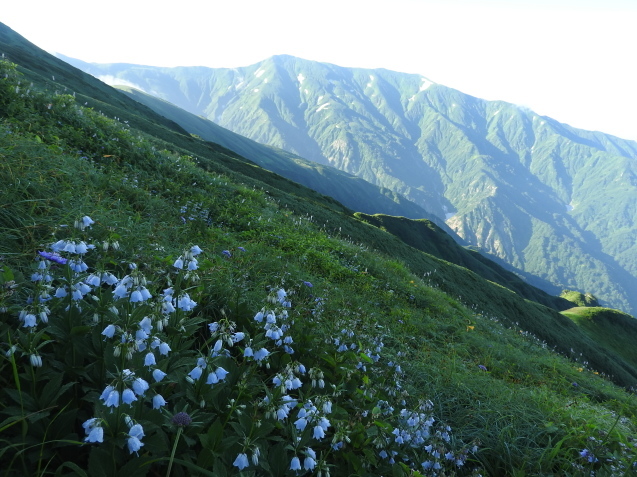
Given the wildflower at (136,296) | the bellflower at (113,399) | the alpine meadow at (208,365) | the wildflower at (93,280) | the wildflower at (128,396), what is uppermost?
the wildflower at (136,296)

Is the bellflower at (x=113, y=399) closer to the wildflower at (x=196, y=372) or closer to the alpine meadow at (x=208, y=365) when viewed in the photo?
the alpine meadow at (x=208, y=365)

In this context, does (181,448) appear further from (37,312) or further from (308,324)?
(308,324)

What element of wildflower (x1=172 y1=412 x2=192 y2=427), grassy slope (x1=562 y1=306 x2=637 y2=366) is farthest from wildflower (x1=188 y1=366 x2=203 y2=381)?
grassy slope (x1=562 y1=306 x2=637 y2=366)

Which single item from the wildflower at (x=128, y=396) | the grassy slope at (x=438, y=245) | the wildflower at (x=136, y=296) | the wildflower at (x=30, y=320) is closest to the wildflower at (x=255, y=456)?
the wildflower at (x=128, y=396)

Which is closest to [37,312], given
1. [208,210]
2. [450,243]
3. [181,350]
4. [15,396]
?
[15,396]

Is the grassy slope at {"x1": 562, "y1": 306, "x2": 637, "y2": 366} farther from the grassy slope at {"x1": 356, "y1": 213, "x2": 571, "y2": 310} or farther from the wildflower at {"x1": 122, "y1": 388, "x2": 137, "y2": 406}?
the wildflower at {"x1": 122, "y1": 388, "x2": 137, "y2": 406}

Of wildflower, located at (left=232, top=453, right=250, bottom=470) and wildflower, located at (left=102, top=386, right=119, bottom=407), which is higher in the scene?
wildflower, located at (left=102, top=386, right=119, bottom=407)

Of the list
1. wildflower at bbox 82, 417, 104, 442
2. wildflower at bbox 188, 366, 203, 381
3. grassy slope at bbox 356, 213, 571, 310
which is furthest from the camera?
grassy slope at bbox 356, 213, 571, 310

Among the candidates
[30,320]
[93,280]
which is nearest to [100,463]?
[30,320]

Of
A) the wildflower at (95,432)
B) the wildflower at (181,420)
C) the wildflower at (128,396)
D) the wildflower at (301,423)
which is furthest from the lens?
the wildflower at (301,423)

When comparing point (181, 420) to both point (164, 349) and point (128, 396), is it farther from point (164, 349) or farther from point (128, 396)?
point (164, 349)

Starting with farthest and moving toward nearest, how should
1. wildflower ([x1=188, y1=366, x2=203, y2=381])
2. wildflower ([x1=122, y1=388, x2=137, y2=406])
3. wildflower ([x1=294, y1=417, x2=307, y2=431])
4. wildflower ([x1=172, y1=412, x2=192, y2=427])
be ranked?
1. wildflower ([x1=294, y1=417, x2=307, y2=431])
2. wildflower ([x1=188, y1=366, x2=203, y2=381])
3. wildflower ([x1=172, y1=412, x2=192, y2=427])
4. wildflower ([x1=122, y1=388, x2=137, y2=406])

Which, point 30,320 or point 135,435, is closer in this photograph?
point 135,435

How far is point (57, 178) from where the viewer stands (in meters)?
5.98
